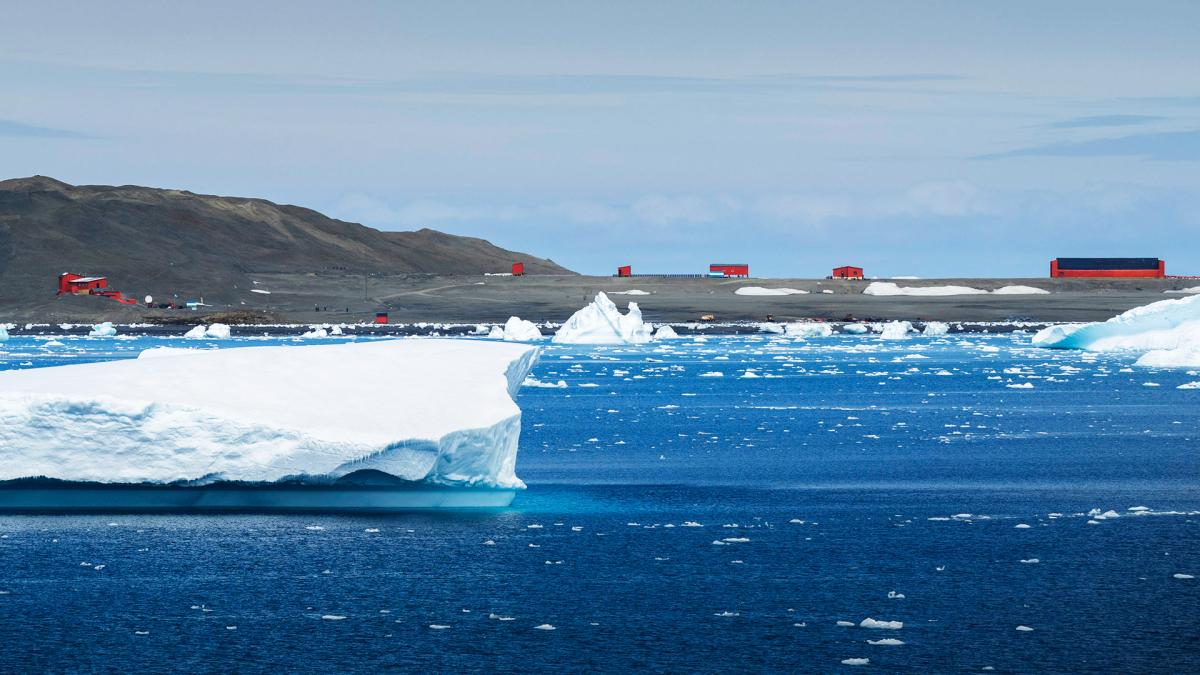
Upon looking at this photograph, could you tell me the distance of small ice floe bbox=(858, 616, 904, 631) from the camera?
30.3 ft

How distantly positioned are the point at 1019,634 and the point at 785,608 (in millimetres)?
1534

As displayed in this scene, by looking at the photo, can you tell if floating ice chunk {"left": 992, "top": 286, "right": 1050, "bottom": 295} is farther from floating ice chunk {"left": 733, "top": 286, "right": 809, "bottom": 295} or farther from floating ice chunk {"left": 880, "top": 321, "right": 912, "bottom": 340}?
floating ice chunk {"left": 880, "top": 321, "right": 912, "bottom": 340}

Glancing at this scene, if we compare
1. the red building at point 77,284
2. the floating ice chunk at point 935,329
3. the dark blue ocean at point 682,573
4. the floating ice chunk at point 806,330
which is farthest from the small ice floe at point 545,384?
the red building at point 77,284

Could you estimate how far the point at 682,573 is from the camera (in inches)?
432

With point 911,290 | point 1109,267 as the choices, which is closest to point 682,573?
point 911,290

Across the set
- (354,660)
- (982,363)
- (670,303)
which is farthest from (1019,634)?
(670,303)

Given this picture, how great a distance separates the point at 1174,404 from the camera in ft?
93.1

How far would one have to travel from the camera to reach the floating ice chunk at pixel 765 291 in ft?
316

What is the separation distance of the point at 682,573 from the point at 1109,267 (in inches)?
3879

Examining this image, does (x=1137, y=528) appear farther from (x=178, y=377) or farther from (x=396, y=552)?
(x=178, y=377)

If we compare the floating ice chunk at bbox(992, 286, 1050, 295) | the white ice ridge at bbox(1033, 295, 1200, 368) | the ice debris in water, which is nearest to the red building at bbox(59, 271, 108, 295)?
the ice debris in water

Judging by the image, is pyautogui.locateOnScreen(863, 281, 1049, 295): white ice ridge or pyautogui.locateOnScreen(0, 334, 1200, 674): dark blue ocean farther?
pyautogui.locateOnScreen(863, 281, 1049, 295): white ice ridge

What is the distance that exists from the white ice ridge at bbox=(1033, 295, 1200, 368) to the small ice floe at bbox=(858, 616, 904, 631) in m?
35.4

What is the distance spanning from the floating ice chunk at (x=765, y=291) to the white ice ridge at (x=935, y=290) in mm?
4560
